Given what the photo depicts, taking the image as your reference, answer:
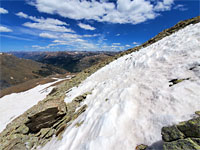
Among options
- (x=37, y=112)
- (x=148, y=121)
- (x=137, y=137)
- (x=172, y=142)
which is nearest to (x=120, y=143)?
(x=137, y=137)

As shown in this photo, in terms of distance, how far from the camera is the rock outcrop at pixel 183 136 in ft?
9.53

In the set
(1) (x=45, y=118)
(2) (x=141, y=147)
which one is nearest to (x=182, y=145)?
(2) (x=141, y=147)

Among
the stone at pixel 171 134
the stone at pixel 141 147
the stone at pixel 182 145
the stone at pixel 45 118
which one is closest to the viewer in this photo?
the stone at pixel 182 145

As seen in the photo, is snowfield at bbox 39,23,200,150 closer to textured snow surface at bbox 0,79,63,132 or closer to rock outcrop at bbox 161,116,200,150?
rock outcrop at bbox 161,116,200,150

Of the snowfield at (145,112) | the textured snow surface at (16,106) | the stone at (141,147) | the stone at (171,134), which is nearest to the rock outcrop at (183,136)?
the stone at (171,134)

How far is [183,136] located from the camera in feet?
10.4

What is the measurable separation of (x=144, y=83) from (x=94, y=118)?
4206 mm

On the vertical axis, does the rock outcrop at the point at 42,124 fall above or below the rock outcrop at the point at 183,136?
below

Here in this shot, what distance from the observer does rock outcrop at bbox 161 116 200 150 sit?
2906mm

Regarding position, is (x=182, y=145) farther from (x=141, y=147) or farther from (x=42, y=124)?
(x=42, y=124)

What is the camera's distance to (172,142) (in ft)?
10.2

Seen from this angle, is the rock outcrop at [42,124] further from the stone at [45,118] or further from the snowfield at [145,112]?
the snowfield at [145,112]

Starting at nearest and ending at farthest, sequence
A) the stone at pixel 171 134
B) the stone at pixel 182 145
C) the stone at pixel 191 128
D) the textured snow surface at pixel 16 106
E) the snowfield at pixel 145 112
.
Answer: the stone at pixel 182 145 < the stone at pixel 191 128 < the stone at pixel 171 134 < the snowfield at pixel 145 112 < the textured snow surface at pixel 16 106

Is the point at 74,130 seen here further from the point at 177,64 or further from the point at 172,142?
the point at 177,64
